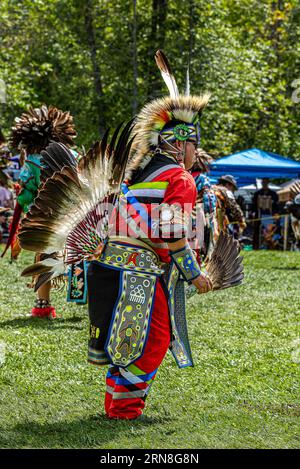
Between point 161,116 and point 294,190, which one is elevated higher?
point 294,190

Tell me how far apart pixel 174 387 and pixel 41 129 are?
3.02 metres

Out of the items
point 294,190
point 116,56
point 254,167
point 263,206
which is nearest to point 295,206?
point 294,190

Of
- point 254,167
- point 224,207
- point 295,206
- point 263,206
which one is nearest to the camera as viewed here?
point 224,207

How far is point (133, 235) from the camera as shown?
159 inches

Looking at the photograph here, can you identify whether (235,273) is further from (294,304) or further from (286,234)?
(286,234)

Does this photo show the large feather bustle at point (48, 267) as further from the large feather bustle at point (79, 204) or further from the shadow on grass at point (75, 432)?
the shadow on grass at point (75, 432)

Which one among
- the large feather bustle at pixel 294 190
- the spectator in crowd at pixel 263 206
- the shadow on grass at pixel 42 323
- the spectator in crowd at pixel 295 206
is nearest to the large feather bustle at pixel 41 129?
the shadow on grass at pixel 42 323

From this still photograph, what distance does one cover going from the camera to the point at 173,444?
375 centimetres

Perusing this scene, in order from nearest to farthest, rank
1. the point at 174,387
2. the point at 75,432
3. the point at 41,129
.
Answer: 1. the point at 75,432
2. the point at 174,387
3. the point at 41,129

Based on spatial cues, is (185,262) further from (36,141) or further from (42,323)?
(36,141)

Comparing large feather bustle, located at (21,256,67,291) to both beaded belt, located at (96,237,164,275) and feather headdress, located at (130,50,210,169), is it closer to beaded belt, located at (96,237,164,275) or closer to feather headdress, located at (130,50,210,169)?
beaded belt, located at (96,237,164,275)

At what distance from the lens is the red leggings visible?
4039mm

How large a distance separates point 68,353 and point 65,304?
95.0 inches

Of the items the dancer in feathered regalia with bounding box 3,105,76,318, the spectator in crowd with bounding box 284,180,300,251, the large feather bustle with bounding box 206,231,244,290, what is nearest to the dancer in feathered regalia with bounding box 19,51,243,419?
the large feather bustle with bounding box 206,231,244,290
